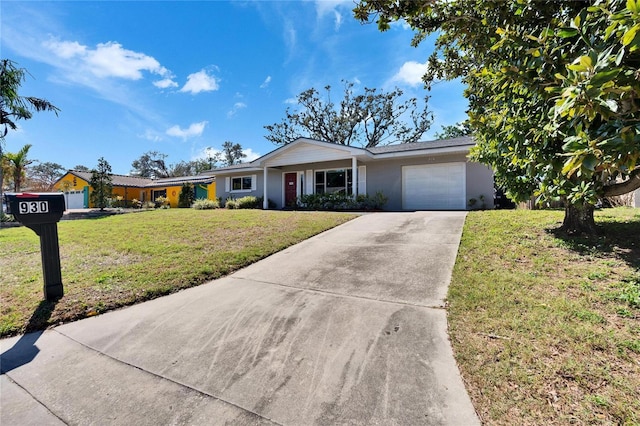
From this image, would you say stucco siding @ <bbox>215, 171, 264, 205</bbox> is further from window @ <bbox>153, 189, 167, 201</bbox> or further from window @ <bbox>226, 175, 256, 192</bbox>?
window @ <bbox>153, 189, 167, 201</bbox>

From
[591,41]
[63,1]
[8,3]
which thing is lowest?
[591,41]

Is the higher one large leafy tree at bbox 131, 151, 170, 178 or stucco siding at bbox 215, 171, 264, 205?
large leafy tree at bbox 131, 151, 170, 178

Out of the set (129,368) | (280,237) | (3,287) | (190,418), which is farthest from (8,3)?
(190,418)

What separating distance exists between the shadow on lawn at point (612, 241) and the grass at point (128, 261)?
18.8ft

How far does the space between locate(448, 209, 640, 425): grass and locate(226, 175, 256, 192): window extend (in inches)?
671

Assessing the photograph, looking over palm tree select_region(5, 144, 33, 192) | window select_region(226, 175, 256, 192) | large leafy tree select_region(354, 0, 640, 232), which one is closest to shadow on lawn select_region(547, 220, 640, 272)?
large leafy tree select_region(354, 0, 640, 232)

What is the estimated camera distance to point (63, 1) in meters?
7.00

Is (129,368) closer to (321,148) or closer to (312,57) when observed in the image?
(321,148)

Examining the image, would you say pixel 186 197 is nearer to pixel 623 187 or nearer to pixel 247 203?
pixel 247 203

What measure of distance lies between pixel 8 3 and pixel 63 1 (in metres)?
1.24

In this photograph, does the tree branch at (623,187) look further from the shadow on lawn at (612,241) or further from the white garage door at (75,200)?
the white garage door at (75,200)

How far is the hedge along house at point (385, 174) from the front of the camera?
1337 cm

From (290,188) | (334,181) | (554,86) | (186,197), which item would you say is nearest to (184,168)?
(186,197)

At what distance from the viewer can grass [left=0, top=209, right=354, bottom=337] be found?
406 centimetres
